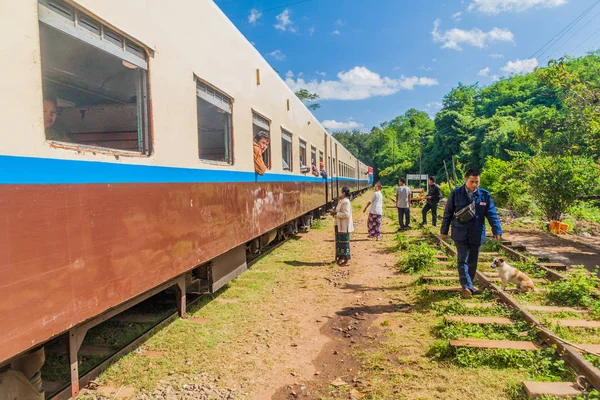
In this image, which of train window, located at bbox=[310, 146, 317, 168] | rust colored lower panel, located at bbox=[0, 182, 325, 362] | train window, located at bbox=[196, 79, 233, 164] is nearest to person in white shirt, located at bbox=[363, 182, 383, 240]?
train window, located at bbox=[310, 146, 317, 168]

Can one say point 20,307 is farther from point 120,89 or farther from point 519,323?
point 519,323

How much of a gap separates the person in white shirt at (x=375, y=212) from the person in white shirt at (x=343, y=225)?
2.40 meters

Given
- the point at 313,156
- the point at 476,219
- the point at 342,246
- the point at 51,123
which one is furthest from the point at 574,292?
the point at 313,156

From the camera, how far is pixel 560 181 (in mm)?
11766

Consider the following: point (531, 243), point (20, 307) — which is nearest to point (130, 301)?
point (20, 307)

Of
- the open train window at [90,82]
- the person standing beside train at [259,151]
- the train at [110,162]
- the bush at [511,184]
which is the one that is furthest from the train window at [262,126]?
the bush at [511,184]

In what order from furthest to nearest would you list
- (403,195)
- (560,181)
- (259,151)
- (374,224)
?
(403,195) → (560,181) → (374,224) → (259,151)

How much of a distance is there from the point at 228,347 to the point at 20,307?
2256 mm

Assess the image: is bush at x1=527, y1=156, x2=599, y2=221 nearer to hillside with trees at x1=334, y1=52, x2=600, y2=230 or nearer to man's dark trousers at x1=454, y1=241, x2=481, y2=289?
hillside with trees at x1=334, y1=52, x2=600, y2=230

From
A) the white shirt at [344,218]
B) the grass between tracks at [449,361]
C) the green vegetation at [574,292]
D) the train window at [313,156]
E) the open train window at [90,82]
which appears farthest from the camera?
the train window at [313,156]

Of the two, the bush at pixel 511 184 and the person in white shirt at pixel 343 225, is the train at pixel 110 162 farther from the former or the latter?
the bush at pixel 511 184

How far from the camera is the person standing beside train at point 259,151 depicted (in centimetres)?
608

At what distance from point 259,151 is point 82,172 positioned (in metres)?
3.76

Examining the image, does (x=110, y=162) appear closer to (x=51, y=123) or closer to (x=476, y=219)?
(x=51, y=123)
